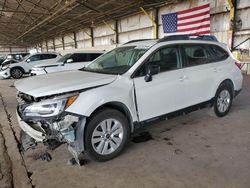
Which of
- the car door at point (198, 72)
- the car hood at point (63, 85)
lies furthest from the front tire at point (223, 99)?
the car hood at point (63, 85)

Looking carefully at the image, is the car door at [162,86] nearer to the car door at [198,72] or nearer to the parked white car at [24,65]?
the car door at [198,72]

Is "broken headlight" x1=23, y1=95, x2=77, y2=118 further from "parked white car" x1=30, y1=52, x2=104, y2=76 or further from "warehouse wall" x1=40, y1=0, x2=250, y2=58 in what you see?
"warehouse wall" x1=40, y1=0, x2=250, y2=58

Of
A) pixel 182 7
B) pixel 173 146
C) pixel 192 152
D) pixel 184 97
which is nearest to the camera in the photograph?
pixel 192 152


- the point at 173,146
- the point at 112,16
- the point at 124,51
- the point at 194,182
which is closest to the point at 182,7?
the point at 112,16

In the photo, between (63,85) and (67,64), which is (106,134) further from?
(67,64)

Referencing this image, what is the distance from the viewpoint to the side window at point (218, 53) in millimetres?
4199

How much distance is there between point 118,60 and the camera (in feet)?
12.0

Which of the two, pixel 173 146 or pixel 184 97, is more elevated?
pixel 184 97

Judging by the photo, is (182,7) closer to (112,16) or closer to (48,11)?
(112,16)

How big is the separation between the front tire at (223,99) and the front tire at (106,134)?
230cm

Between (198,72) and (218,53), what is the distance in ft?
2.92

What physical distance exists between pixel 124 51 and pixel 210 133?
7.00ft

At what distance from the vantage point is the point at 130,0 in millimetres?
12336

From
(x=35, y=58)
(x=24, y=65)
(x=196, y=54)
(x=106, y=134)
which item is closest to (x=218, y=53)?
(x=196, y=54)
